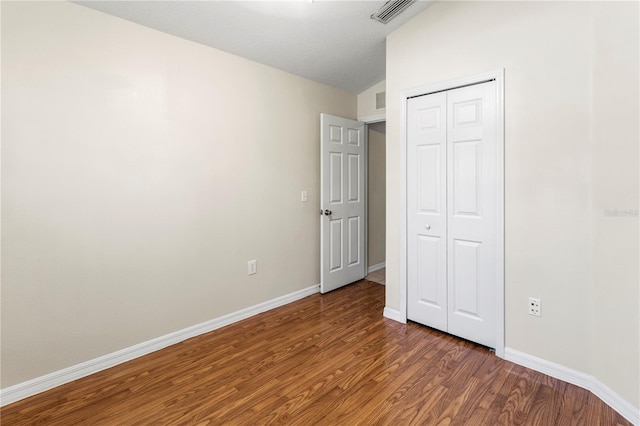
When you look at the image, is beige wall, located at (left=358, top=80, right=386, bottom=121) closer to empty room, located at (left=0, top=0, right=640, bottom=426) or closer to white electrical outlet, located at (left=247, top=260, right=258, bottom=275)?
empty room, located at (left=0, top=0, right=640, bottom=426)

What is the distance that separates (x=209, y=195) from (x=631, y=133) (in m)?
2.83

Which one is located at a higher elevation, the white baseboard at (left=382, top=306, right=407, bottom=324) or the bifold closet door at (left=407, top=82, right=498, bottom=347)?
the bifold closet door at (left=407, top=82, right=498, bottom=347)

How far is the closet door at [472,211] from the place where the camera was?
92.7 inches

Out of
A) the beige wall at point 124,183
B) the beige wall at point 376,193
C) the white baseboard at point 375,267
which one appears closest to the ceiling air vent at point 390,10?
the beige wall at point 124,183

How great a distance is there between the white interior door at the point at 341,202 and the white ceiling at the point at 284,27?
678mm

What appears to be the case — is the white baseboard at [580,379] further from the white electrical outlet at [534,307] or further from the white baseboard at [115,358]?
the white baseboard at [115,358]

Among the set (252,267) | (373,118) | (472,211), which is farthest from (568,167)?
(252,267)

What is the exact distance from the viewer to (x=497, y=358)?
2.28 metres

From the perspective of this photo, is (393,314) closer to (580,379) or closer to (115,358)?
(580,379)

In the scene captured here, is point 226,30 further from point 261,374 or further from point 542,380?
point 542,380

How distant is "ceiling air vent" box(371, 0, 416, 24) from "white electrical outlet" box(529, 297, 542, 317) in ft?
7.78

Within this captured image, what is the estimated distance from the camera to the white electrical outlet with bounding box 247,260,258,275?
307 cm

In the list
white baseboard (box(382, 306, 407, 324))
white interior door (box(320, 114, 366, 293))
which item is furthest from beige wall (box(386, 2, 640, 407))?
white interior door (box(320, 114, 366, 293))

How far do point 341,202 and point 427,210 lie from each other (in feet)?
4.19
